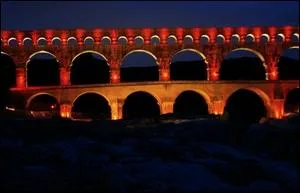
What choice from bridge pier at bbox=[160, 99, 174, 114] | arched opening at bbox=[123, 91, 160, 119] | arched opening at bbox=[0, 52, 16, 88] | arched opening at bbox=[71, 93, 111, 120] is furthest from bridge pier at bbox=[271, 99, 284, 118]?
arched opening at bbox=[0, 52, 16, 88]

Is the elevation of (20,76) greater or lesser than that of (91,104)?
greater

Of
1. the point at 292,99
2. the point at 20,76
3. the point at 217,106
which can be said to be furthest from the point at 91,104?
the point at 292,99

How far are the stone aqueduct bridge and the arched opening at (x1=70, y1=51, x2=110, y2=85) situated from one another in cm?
2076

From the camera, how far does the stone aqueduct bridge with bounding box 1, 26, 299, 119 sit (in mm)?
72438

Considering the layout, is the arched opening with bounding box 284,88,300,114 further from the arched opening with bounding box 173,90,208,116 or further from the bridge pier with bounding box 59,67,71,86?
the bridge pier with bounding box 59,67,71,86

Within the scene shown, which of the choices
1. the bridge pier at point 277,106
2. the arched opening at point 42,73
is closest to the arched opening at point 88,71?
the arched opening at point 42,73

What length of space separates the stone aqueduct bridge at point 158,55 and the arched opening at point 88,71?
20.8 meters

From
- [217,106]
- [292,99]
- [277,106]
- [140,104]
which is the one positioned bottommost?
[140,104]

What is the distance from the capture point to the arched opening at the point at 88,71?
9619 cm

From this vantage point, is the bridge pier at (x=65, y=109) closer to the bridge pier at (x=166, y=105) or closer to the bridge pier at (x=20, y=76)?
the bridge pier at (x=20, y=76)

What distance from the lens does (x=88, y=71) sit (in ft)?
321

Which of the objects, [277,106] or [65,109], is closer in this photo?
[65,109]

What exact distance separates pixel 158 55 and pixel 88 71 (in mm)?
25836

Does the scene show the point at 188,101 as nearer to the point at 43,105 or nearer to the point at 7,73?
the point at 43,105
